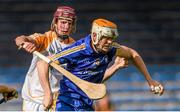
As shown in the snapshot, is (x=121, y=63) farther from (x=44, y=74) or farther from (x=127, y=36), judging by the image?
(x=127, y=36)

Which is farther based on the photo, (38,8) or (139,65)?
(38,8)

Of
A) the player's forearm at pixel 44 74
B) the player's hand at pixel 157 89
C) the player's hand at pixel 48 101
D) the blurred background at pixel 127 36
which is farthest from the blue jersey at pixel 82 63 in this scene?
the blurred background at pixel 127 36

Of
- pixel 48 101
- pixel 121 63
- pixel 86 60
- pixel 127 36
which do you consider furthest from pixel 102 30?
Answer: pixel 127 36

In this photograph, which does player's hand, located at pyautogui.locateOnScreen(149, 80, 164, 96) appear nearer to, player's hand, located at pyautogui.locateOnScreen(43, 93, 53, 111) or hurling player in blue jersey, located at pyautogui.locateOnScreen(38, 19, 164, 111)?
hurling player in blue jersey, located at pyautogui.locateOnScreen(38, 19, 164, 111)

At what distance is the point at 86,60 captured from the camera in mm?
5863

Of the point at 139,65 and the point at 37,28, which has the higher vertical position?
the point at 139,65

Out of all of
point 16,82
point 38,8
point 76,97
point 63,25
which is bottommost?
point 16,82

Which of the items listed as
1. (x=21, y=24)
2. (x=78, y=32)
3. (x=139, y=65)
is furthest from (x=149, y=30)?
Result: (x=139, y=65)

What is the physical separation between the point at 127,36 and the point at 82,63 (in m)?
7.30

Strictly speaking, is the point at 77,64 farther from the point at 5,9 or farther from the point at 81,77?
Answer: the point at 5,9

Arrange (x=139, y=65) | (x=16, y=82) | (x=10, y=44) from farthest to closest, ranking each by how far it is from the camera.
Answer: (x=10, y=44), (x=16, y=82), (x=139, y=65)

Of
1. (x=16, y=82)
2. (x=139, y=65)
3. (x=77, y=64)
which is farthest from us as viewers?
(x=16, y=82)

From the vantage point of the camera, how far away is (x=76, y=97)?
597cm

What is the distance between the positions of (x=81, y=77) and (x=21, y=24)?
7.04m
